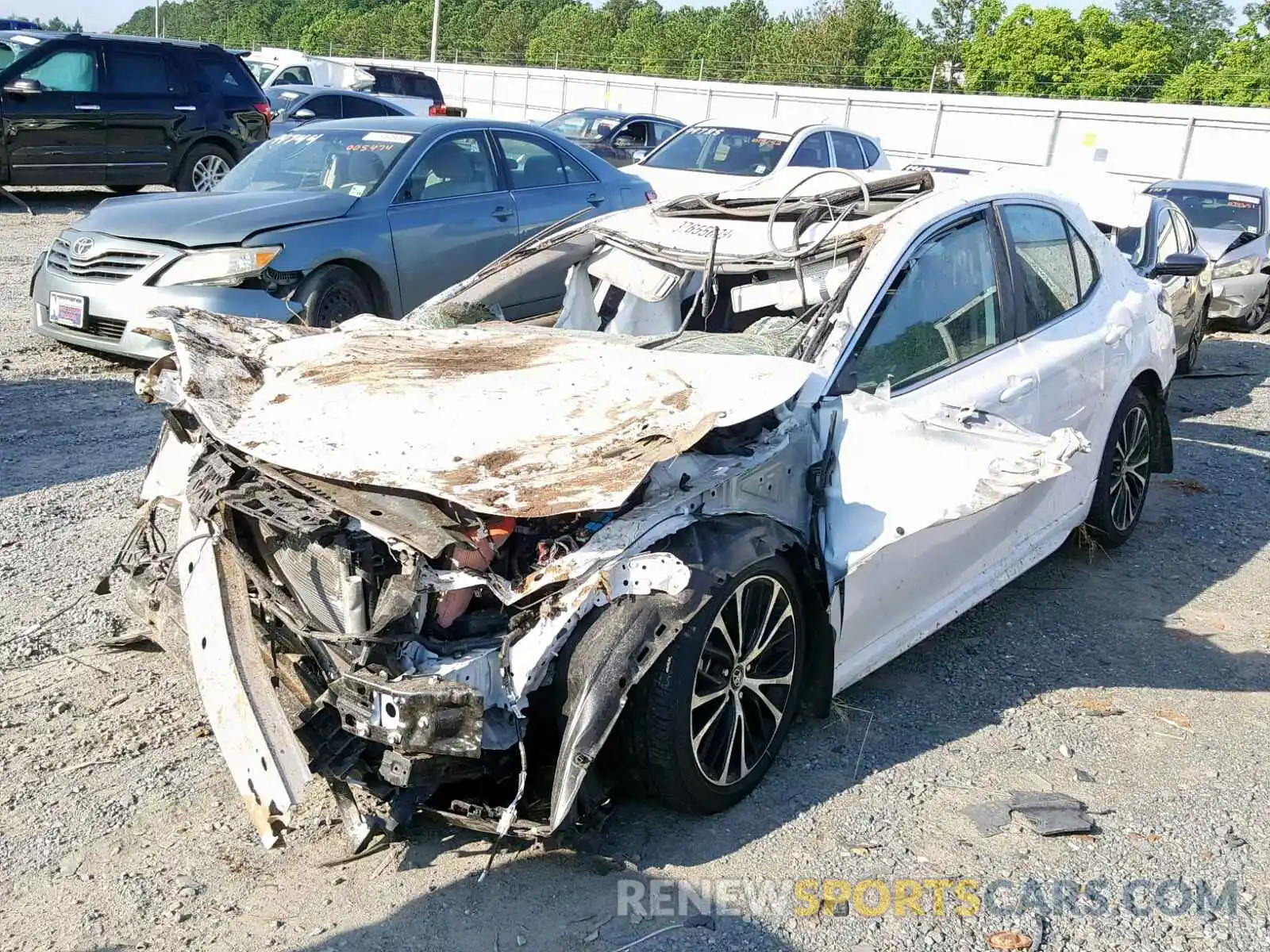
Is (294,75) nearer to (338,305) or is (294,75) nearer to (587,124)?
(587,124)

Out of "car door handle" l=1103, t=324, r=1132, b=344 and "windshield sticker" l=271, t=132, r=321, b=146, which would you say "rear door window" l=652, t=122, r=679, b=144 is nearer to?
"windshield sticker" l=271, t=132, r=321, b=146

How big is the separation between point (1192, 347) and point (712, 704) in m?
7.97

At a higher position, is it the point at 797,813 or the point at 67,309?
the point at 67,309

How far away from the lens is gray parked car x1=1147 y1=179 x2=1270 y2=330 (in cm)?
1227

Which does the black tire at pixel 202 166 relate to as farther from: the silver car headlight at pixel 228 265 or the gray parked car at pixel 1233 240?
the gray parked car at pixel 1233 240

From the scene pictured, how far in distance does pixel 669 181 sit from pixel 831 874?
1008cm

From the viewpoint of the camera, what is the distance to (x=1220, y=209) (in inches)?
520

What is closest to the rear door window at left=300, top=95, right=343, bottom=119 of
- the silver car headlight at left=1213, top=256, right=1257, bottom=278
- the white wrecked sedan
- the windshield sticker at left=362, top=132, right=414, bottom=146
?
the windshield sticker at left=362, top=132, right=414, bottom=146

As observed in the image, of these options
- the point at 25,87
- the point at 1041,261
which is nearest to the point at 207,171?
the point at 25,87

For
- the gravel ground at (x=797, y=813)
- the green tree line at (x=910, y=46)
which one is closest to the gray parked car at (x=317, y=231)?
the gravel ground at (x=797, y=813)

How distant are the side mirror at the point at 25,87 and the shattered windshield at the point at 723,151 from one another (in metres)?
7.24

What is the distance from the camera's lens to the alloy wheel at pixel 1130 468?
558 centimetres

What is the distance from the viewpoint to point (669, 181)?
12.5 metres

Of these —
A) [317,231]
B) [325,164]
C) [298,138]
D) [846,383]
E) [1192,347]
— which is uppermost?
[298,138]
